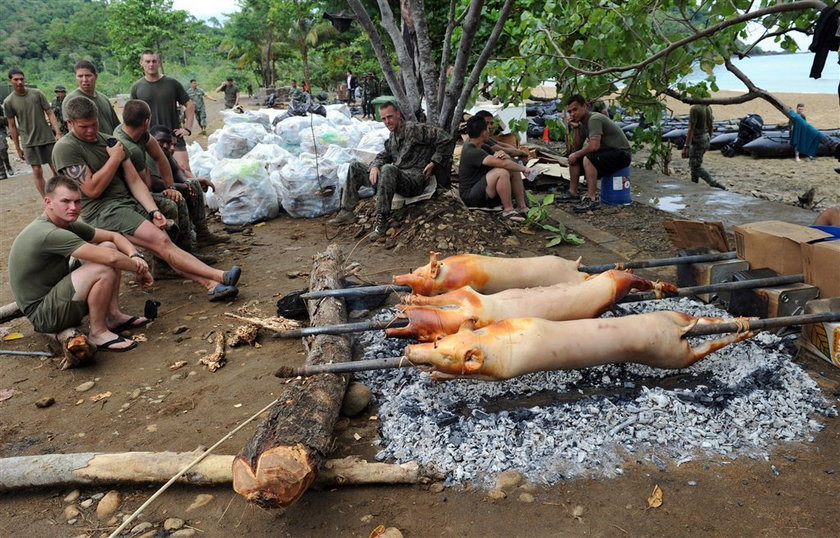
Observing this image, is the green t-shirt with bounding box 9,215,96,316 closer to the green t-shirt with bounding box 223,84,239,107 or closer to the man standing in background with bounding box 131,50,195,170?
the man standing in background with bounding box 131,50,195,170

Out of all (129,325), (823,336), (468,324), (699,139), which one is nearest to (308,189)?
(129,325)

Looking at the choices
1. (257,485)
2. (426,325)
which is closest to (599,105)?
(426,325)

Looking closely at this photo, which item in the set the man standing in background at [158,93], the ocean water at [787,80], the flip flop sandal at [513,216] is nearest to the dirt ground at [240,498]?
the flip flop sandal at [513,216]

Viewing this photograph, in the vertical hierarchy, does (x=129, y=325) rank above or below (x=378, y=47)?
below

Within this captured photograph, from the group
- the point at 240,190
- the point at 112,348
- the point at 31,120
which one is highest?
the point at 31,120

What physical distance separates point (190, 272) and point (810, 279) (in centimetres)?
439

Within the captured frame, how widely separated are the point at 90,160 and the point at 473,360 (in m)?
3.71

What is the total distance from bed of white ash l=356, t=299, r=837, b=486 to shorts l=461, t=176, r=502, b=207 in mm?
3526

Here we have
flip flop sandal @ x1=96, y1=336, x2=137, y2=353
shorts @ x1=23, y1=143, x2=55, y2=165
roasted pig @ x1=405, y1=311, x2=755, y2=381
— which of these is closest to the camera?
roasted pig @ x1=405, y1=311, x2=755, y2=381

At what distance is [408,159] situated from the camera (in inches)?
249

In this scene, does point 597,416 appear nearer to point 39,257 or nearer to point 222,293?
point 222,293

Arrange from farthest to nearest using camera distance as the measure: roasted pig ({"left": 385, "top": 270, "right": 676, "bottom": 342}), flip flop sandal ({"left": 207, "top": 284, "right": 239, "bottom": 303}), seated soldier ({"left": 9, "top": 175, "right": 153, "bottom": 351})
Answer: flip flop sandal ({"left": 207, "top": 284, "right": 239, "bottom": 303}) < seated soldier ({"left": 9, "top": 175, "right": 153, "bottom": 351}) < roasted pig ({"left": 385, "top": 270, "right": 676, "bottom": 342})

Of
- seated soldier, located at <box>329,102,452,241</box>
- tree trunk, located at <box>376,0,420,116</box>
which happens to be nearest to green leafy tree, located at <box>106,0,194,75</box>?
tree trunk, located at <box>376,0,420,116</box>

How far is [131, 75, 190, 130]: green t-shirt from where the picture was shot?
256 inches
